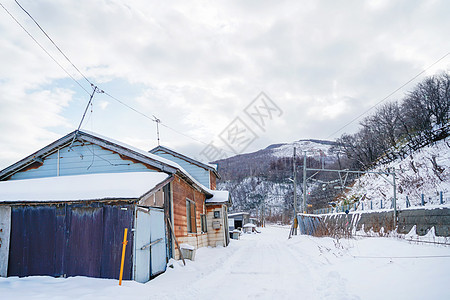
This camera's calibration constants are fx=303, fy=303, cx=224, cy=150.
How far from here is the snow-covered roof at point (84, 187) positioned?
869cm

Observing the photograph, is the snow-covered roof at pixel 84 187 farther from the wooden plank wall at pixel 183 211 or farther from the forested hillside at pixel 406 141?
the forested hillside at pixel 406 141

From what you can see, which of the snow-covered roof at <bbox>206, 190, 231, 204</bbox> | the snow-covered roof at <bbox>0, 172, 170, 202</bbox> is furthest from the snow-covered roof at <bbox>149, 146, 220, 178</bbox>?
the snow-covered roof at <bbox>0, 172, 170, 202</bbox>

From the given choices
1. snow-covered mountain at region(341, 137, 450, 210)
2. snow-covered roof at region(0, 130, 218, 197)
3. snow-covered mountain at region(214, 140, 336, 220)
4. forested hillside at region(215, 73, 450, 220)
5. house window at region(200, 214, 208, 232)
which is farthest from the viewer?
snow-covered mountain at region(214, 140, 336, 220)

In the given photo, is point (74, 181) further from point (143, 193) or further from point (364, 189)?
point (364, 189)

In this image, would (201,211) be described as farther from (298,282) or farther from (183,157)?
(298,282)

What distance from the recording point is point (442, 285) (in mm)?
5062

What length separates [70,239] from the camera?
28.8 ft

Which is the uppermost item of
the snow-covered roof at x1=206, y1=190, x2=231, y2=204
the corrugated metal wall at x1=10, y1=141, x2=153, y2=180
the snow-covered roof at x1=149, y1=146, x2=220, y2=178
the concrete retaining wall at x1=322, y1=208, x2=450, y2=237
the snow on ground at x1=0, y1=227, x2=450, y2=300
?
the snow-covered roof at x1=149, y1=146, x2=220, y2=178

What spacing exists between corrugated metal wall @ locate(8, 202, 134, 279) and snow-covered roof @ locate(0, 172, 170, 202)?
0.92 feet

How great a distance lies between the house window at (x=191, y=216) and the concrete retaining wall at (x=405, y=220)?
1020 centimetres

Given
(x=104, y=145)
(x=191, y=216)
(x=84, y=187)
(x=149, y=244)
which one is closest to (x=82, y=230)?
(x=84, y=187)

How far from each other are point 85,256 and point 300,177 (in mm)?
99772

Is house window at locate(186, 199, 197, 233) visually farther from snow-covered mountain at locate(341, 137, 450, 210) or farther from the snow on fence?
snow-covered mountain at locate(341, 137, 450, 210)

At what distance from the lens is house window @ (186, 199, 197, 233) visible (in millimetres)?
14636
